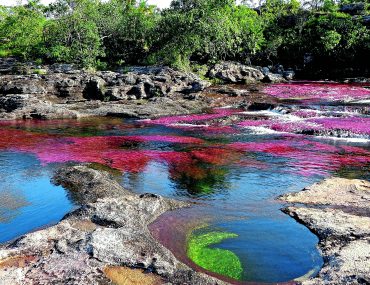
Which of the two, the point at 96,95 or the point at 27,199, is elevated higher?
the point at 96,95

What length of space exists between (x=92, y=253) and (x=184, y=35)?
65020 millimetres

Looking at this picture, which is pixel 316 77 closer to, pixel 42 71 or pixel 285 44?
pixel 285 44

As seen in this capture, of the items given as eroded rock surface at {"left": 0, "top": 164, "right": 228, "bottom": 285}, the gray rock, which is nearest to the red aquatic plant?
the gray rock

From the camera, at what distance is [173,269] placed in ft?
32.6

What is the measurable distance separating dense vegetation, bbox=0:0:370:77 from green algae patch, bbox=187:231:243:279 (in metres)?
58.9

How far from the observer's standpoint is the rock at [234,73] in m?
76.0

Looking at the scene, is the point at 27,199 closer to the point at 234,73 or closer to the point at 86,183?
the point at 86,183

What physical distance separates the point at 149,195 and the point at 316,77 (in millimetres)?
81172

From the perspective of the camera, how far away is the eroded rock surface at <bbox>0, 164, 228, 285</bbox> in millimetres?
9500

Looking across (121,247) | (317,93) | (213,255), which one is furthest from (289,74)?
(121,247)

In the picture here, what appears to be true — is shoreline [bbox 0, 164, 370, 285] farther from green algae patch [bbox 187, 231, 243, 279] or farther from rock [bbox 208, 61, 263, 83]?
rock [bbox 208, 61, 263, 83]

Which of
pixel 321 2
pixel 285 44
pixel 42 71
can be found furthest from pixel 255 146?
pixel 321 2

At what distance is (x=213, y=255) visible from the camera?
39.2 ft

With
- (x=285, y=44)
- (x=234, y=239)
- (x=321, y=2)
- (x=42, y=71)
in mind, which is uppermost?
(x=321, y=2)
